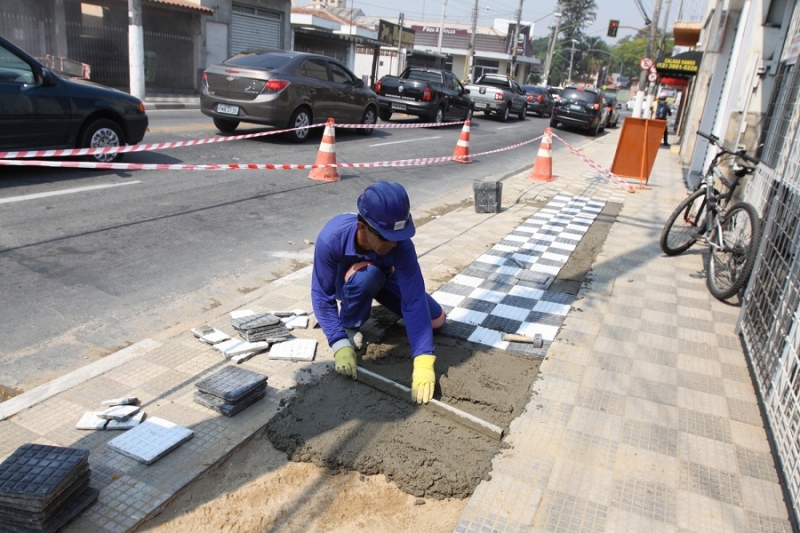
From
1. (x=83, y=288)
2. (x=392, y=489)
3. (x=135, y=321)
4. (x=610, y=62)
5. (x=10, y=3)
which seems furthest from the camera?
(x=610, y=62)

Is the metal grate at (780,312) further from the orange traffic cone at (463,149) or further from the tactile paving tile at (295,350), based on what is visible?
the orange traffic cone at (463,149)

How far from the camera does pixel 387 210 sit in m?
3.17

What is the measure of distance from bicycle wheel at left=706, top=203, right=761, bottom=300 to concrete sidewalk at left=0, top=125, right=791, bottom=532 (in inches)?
12.5

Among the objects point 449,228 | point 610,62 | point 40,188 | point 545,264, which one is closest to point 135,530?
point 545,264

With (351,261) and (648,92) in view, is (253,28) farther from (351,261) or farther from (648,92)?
(351,261)

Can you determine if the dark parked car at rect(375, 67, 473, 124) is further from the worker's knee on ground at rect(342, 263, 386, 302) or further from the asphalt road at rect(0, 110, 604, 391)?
the worker's knee on ground at rect(342, 263, 386, 302)

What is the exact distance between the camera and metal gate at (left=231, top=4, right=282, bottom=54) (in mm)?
26516

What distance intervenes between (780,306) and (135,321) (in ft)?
14.6

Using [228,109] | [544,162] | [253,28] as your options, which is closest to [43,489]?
[544,162]

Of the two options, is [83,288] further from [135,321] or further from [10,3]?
[10,3]

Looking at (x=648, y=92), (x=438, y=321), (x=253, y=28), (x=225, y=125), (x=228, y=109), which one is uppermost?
(x=253, y=28)

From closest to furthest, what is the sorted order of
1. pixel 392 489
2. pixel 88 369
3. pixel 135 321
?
pixel 392 489 < pixel 88 369 < pixel 135 321

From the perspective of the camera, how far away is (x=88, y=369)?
3615 mm

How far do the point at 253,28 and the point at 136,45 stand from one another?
10.6m
